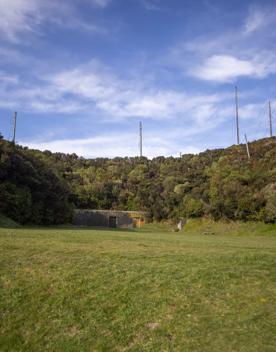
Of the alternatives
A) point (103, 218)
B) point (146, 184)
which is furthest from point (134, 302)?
point (146, 184)

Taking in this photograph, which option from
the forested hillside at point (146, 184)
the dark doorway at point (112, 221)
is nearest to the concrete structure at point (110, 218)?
the dark doorway at point (112, 221)

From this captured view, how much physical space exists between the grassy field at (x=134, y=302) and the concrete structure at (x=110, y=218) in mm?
31178

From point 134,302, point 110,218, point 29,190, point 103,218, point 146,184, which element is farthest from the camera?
point 146,184

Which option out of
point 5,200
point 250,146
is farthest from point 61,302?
point 250,146

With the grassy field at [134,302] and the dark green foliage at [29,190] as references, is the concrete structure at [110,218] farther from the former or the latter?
the grassy field at [134,302]

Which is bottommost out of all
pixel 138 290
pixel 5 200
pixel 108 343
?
pixel 108 343

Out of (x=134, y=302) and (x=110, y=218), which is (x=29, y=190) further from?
(x=134, y=302)

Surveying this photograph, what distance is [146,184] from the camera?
50.7 meters

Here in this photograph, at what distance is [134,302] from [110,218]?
35.9 meters

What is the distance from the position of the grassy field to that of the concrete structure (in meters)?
31.2

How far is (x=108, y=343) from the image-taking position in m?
7.03

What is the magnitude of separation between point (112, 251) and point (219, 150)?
144 ft

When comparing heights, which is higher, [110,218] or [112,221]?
[110,218]

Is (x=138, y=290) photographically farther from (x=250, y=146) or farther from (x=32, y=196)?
(x=250, y=146)
